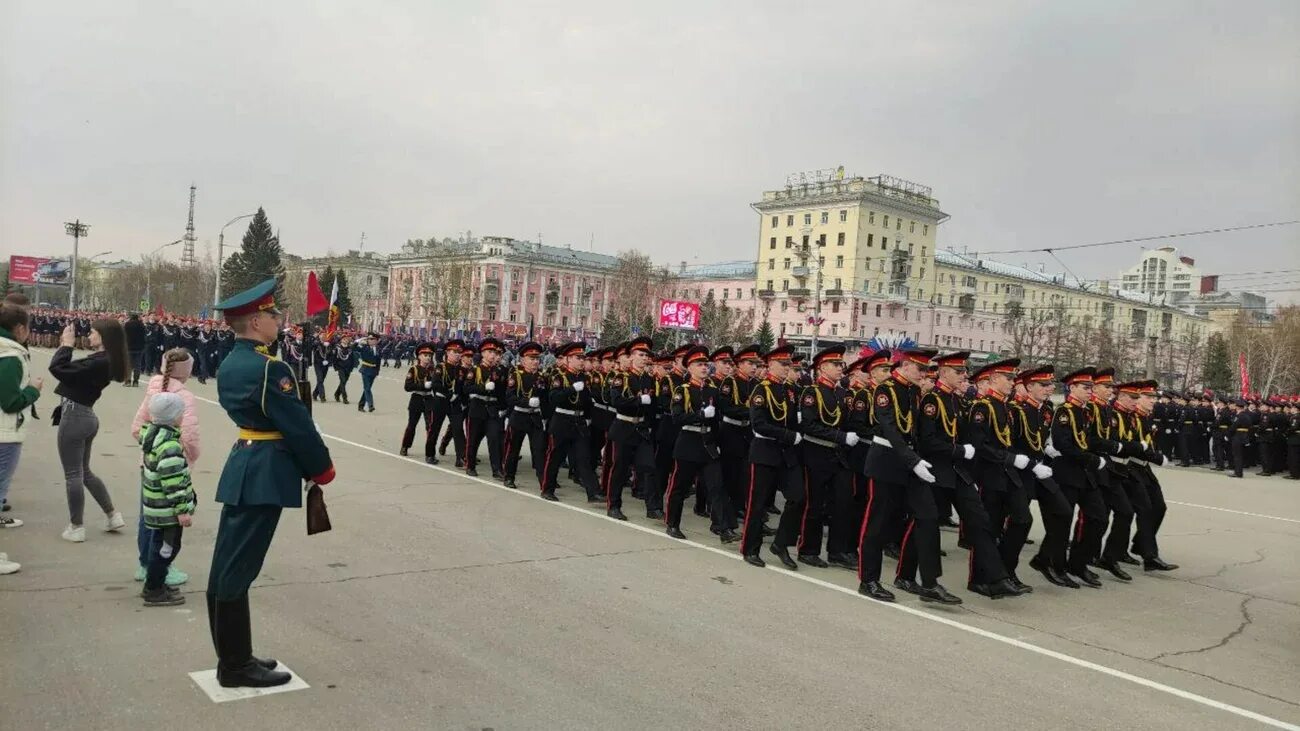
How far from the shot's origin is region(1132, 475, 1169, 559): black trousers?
8.79 metres

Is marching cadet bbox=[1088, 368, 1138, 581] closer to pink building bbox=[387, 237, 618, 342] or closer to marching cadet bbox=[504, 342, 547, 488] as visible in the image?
marching cadet bbox=[504, 342, 547, 488]

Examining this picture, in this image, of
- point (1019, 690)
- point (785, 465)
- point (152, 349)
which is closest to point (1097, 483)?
point (785, 465)

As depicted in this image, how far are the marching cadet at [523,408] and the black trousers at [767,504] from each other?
13.5ft

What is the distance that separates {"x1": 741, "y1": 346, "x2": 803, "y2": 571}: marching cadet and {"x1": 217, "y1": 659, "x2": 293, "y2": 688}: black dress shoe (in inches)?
179

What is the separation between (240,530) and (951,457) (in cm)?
541

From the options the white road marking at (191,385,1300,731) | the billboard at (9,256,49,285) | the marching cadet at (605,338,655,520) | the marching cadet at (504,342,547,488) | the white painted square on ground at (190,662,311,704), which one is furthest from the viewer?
the billboard at (9,256,49,285)

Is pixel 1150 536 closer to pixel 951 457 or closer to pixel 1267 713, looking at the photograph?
pixel 951 457

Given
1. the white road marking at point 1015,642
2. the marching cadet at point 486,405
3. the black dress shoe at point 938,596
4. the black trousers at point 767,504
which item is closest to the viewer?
the white road marking at point 1015,642

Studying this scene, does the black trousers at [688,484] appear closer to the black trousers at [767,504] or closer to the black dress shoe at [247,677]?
the black trousers at [767,504]

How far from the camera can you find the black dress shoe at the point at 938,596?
698 centimetres

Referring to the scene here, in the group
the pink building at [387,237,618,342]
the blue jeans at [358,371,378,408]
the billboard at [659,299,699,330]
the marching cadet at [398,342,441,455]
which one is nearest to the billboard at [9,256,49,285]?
the pink building at [387,237,618,342]

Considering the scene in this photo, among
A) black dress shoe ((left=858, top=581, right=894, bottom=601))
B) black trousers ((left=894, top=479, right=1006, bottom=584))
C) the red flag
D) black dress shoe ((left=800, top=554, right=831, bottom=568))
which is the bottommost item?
black dress shoe ((left=800, top=554, right=831, bottom=568))

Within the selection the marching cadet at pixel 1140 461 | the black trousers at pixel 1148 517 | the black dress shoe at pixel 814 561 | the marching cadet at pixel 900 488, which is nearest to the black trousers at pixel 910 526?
the marching cadet at pixel 900 488

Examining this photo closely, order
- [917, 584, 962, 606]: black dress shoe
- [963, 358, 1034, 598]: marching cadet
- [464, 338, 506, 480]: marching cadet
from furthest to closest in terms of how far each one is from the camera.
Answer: [464, 338, 506, 480]: marching cadet → [963, 358, 1034, 598]: marching cadet → [917, 584, 962, 606]: black dress shoe
